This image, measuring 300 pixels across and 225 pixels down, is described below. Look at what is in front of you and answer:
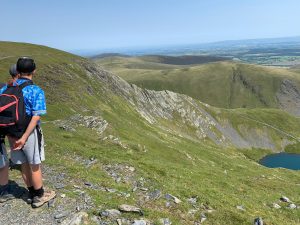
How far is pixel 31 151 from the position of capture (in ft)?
46.4

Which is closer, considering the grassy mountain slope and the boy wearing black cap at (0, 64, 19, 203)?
the boy wearing black cap at (0, 64, 19, 203)

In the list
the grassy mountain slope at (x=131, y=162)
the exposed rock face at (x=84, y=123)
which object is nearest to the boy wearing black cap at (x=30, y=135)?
the grassy mountain slope at (x=131, y=162)

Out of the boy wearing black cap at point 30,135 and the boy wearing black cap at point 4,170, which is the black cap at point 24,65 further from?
the boy wearing black cap at point 4,170

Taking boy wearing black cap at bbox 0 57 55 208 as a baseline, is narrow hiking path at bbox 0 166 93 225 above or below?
below

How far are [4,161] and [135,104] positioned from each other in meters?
118

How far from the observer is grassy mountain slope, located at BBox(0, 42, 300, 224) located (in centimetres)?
1920

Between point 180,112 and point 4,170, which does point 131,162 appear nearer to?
point 4,170

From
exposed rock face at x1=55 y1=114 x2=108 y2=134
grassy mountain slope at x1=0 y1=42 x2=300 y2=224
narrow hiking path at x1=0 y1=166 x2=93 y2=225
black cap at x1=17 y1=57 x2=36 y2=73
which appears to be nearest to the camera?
black cap at x1=17 y1=57 x2=36 y2=73

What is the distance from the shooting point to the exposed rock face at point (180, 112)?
13125 centimetres

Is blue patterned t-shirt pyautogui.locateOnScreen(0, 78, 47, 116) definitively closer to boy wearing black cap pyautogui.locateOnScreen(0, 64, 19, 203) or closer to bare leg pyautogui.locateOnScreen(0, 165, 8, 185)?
boy wearing black cap pyautogui.locateOnScreen(0, 64, 19, 203)

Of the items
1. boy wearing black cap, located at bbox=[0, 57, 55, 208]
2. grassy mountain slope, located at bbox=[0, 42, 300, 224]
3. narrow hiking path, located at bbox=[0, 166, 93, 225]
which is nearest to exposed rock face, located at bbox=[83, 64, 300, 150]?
grassy mountain slope, located at bbox=[0, 42, 300, 224]

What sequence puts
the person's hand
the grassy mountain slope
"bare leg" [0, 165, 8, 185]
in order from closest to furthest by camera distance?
the person's hand < "bare leg" [0, 165, 8, 185] < the grassy mountain slope

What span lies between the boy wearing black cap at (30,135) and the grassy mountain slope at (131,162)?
9.86 ft

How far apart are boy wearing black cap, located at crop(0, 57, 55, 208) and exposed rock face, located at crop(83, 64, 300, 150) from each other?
337ft
